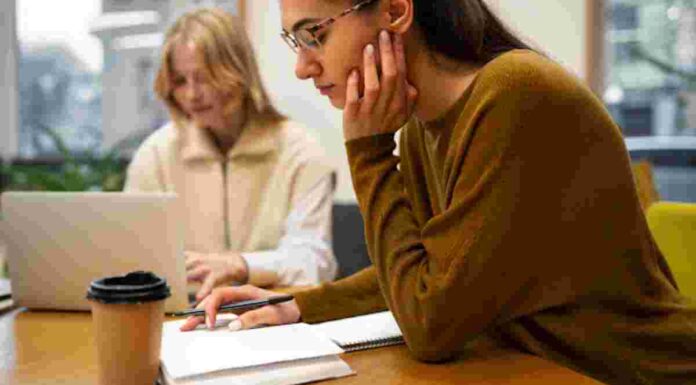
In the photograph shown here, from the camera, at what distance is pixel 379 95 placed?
107cm

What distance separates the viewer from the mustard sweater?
931 millimetres

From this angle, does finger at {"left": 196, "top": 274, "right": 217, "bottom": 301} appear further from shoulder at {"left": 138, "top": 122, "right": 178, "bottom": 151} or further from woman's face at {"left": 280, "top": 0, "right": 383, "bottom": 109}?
shoulder at {"left": 138, "top": 122, "right": 178, "bottom": 151}

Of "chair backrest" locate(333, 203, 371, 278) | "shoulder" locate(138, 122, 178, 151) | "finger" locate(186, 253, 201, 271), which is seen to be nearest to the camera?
"finger" locate(186, 253, 201, 271)

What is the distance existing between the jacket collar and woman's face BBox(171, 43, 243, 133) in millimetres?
42

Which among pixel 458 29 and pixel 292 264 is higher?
pixel 458 29

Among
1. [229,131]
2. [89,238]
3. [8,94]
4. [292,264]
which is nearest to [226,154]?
[229,131]

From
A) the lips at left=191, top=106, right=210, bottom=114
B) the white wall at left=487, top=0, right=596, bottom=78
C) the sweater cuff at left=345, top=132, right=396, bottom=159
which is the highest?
the white wall at left=487, top=0, right=596, bottom=78

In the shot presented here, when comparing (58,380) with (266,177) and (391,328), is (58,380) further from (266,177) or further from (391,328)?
(266,177)

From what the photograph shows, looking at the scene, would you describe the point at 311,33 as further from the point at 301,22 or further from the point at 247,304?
the point at 247,304

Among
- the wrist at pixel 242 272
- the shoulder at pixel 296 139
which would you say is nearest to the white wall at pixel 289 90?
the shoulder at pixel 296 139

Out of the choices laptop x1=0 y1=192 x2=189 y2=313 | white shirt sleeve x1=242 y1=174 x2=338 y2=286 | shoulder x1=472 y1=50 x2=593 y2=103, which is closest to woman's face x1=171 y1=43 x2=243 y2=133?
white shirt sleeve x1=242 y1=174 x2=338 y2=286

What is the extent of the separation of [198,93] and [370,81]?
1207 mm

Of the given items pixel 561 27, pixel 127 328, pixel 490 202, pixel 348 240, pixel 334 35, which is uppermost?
pixel 561 27

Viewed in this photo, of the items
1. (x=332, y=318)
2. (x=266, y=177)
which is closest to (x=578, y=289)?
(x=332, y=318)
